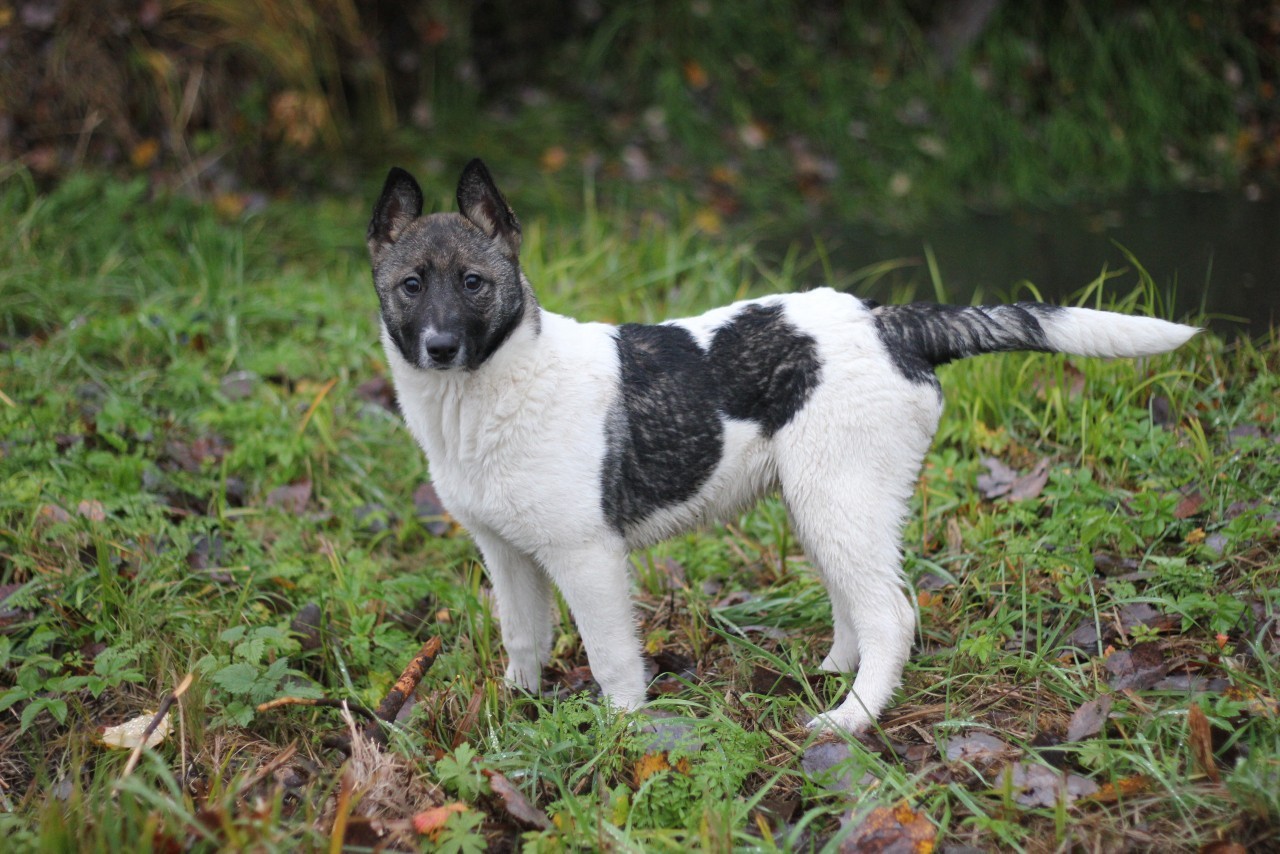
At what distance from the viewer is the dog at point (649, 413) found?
10.3 ft

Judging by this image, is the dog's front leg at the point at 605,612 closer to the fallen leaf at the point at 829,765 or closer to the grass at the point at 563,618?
the grass at the point at 563,618

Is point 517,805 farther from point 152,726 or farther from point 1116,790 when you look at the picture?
point 1116,790

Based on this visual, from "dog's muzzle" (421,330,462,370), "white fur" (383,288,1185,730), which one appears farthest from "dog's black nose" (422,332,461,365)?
"white fur" (383,288,1185,730)

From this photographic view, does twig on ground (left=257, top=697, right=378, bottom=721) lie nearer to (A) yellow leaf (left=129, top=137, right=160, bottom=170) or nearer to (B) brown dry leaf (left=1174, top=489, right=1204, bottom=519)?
(B) brown dry leaf (left=1174, top=489, right=1204, bottom=519)

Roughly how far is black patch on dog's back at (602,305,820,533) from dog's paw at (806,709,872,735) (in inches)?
31.2

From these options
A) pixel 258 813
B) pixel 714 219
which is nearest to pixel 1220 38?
pixel 714 219

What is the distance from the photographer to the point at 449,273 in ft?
10.3

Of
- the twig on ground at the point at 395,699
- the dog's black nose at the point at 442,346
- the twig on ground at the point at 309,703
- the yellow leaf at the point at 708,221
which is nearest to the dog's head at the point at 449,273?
the dog's black nose at the point at 442,346

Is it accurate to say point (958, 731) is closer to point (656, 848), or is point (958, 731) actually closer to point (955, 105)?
point (656, 848)

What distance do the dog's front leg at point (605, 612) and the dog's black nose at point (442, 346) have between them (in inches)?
26.7

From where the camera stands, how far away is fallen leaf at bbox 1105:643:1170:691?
3057 mm

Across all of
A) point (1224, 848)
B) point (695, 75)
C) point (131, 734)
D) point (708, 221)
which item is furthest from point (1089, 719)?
point (695, 75)

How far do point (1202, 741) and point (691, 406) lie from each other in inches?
65.8

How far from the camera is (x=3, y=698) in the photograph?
316cm
